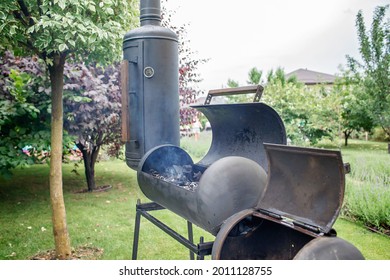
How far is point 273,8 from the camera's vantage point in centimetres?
308

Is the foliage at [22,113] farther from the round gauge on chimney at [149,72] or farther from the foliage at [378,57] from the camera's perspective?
the foliage at [378,57]

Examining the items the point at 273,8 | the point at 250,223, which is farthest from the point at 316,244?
the point at 273,8

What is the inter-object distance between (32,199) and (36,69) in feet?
5.36

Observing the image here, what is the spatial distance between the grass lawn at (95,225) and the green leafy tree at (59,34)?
1.72 feet

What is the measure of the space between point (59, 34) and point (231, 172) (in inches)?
53.3

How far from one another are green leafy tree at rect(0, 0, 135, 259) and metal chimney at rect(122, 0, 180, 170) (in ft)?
0.61

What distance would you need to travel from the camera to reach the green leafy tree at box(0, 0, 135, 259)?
6.73 feet

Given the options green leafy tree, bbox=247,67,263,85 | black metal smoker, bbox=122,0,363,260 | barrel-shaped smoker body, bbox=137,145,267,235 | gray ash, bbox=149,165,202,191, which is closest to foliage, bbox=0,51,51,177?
black metal smoker, bbox=122,0,363,260

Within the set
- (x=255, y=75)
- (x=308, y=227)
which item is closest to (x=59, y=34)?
(x=308, y=227)

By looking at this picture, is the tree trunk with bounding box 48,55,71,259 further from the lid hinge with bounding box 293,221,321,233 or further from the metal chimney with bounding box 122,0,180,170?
the lid hinge with bounding box 293,221,321,233

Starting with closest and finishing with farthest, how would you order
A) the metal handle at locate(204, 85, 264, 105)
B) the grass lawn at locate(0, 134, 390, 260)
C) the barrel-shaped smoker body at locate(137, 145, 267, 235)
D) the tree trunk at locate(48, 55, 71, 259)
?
1. the barrel-shaped smoker body at locate(137, 145, 267, 235)
2. the metal handle at locate(204, 85, 264, 105)
3. the tree trunk at locate(48, 55, 71, 259)
4. the grass lawn at locate(0, 134, 390, 260)

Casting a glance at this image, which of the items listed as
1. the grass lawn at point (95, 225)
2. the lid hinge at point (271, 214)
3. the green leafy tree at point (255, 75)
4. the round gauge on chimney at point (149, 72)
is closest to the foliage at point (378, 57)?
the grass lawn at point (95, 225)

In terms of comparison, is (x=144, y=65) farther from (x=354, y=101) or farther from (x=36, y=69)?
(x=354, y=101)

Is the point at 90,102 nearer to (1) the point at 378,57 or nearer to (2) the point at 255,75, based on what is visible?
(1) the point at 378,57
